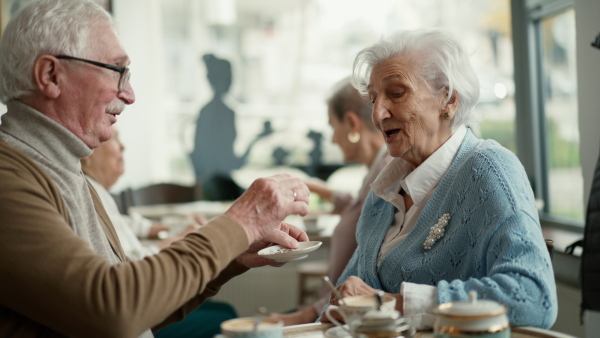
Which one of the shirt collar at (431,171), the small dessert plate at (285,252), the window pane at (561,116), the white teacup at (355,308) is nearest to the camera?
the white teacup at (355,308)

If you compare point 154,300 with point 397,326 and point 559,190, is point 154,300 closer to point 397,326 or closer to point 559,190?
point 397,326

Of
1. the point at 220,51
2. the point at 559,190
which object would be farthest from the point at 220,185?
the point at 559,190

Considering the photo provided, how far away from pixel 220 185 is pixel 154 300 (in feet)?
12.3

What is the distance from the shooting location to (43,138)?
4.67 feet

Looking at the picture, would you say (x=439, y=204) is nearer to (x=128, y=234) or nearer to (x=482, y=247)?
(x=482, y=247)

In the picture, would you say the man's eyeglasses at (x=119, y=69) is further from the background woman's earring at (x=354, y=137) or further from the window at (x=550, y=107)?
the window at (x=550, y=107)

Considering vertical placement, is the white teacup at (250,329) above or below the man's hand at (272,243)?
below

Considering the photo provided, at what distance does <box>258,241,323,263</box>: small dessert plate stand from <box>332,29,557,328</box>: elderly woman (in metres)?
0.14

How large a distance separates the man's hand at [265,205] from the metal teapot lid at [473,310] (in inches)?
15.8

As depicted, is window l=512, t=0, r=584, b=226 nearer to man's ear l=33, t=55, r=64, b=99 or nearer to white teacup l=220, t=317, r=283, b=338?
white teacup l=220, t=317, r=283, b=338

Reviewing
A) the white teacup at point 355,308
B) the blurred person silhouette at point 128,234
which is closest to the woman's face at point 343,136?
the blurred person silhouette at point 128,234

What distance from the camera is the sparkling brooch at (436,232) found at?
1.70 m

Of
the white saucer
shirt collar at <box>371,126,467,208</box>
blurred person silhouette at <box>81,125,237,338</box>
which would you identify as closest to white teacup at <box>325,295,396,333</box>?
the white saucer

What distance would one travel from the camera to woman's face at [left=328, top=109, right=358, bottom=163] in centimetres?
329
